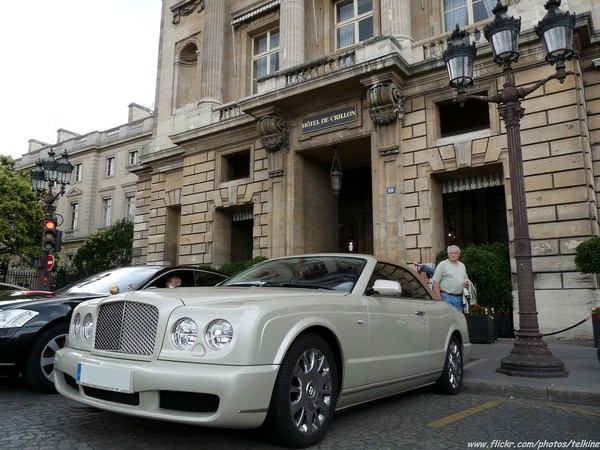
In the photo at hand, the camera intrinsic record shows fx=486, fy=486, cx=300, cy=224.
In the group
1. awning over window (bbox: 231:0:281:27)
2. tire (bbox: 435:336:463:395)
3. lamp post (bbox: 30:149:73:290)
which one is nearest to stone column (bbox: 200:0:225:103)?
awning over window (bbox: 231:0:281:27)

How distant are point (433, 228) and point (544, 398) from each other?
844 cm

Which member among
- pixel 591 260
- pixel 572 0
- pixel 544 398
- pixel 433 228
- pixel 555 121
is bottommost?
pixel 544 398

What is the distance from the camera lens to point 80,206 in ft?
151

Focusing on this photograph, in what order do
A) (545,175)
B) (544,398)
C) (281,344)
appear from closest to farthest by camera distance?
1. (281,344)
2. (544,398)
3. (545,175)

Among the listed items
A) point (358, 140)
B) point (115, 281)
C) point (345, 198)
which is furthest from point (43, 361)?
point (345, 198)

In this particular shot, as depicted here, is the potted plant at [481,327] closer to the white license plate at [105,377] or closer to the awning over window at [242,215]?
the white license plate at [105,377]

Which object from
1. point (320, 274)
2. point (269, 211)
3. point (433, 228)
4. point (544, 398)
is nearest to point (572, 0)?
point (433, 228)

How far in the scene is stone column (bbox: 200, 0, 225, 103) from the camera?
20.5 m

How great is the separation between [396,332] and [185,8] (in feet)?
74.9

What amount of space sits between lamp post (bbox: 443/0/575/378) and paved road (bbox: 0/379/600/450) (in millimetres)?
1202

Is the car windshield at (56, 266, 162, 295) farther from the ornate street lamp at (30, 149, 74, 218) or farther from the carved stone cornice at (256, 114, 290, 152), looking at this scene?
the carved stone cornice at (256, 114, 290, 152)

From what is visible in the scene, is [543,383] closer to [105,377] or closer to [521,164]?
[521,164]

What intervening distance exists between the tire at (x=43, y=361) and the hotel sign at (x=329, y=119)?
1173cm

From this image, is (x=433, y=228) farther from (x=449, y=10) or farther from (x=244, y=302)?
(x=244, y=302)
